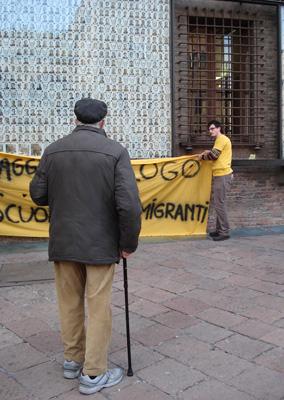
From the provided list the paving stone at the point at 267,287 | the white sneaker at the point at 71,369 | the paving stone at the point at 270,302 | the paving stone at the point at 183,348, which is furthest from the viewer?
the paving stone at the point at 267,287

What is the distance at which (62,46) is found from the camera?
8.48 meters

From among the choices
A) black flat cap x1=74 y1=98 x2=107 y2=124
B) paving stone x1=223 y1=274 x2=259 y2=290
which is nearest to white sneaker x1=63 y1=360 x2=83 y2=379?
black flat cap x1=74 y1=98 x2=107 y2=124

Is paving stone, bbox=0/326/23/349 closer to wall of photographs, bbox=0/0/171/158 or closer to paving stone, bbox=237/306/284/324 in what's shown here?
paving stone, bbox=237/306/284/324

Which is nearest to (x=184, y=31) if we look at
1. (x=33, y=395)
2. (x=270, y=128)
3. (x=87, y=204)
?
(x=270, y=128)

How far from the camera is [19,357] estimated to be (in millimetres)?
3980

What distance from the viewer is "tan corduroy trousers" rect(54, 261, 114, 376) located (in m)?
3.37

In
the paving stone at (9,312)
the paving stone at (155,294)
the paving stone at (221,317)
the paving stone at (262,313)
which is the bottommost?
the paving stone at (262,313)

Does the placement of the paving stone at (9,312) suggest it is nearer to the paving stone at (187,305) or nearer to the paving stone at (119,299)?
the paving stone at (119,299)

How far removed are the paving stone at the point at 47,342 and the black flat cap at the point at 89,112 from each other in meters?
1.88

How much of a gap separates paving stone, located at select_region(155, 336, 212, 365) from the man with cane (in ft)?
2.08

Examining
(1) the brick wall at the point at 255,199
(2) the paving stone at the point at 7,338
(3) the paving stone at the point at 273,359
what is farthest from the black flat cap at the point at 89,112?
(1) the brick wall at the point at 255,199

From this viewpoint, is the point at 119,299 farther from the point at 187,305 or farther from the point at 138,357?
the point at 138,357

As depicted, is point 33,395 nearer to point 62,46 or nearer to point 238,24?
point 62,46

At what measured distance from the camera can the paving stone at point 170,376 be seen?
3.46m
